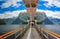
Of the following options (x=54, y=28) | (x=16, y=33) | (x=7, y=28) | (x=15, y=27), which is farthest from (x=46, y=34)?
(x=7, y=28)

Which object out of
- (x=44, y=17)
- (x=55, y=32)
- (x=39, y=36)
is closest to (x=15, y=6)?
(x=44, y=17)

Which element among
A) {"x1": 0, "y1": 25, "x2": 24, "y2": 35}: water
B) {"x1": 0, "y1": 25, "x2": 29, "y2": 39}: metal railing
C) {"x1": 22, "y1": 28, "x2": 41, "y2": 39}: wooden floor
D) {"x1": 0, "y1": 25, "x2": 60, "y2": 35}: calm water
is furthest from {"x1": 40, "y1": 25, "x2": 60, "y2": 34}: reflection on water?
{"x1": 0, "y1": 25, "x2": 24, "y2": 35}: water

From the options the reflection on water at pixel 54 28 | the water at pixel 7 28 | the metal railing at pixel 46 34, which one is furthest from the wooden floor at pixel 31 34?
the water at pixel 7 28

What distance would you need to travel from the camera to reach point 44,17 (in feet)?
17.1

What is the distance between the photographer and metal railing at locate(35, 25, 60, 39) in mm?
4719

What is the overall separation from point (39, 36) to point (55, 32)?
28.4 inches

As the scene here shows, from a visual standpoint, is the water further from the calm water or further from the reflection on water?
the reflection on water

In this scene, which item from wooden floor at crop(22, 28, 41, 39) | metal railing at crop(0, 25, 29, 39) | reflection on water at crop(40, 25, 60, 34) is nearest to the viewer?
wooden floor at crop(22, 28, 41, 39)

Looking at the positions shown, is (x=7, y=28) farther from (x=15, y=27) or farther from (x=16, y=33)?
(x=16, y=33)

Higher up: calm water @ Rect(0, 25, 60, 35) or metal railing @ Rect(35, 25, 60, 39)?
calm water @ Rect(0, 25, 60, 35)

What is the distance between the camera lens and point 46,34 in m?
4.95

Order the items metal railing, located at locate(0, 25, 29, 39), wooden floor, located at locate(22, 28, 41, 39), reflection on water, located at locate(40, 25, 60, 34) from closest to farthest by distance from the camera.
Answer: wooden floor, located at locate(22, 28, 41, 39) < metal railing, located at locate(0, 25, 29, 39) < reflection on water, located at locate(40, 25, 60, 34)

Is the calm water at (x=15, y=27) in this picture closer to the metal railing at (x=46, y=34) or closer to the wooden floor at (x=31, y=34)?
the metal railing at (x=46, y=34)

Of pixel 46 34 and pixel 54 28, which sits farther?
pixel 54 28
